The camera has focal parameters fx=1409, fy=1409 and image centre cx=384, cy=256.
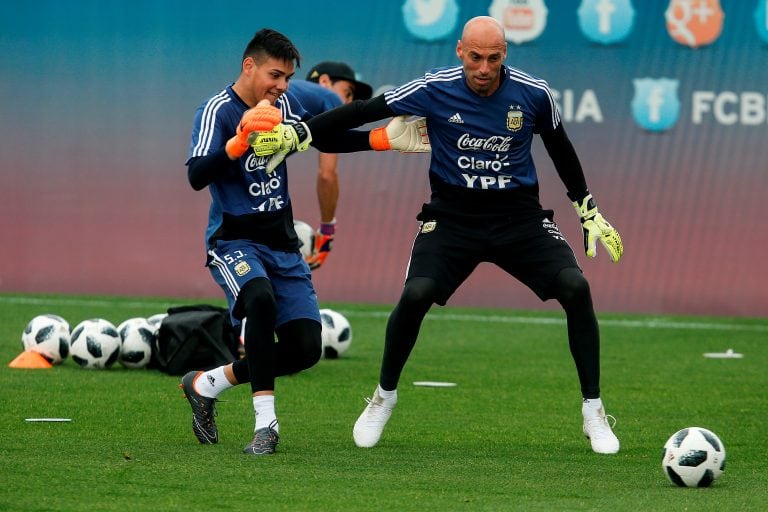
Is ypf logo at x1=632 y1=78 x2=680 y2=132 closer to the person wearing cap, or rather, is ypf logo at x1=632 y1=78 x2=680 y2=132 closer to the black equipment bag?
the person wearing cap

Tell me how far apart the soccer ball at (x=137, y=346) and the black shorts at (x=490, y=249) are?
3583mm

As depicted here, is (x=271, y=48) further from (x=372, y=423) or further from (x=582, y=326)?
(x=582, y=326)

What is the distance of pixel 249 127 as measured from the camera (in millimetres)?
6094

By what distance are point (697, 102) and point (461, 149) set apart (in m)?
9.25

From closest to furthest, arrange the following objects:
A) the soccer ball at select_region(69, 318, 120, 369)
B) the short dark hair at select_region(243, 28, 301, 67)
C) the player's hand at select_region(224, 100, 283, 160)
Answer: the player's hand at select_region(224, 100, 283, 160)
the short dark hair at select_region(243, 28, 301, 67)
the soccer ball at select_region(69, 318, 120, 369)

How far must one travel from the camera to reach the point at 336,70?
1109 centimetres

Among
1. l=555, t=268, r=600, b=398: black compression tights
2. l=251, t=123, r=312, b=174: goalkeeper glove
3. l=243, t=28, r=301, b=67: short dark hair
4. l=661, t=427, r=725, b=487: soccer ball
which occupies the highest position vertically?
l=243, t=28, r=301, b=67: short dark hair

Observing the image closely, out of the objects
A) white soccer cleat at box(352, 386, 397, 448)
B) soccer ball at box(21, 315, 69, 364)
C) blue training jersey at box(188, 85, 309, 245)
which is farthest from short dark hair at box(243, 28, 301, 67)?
soccer ball at box(21, 315, 69, 364)

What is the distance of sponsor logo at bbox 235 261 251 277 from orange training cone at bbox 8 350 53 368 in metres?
3.86

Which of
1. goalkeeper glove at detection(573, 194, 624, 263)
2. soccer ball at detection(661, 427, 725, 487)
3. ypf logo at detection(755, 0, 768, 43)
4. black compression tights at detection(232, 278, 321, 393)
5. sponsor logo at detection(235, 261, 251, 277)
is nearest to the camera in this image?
soccer ball at detection(661, 427, 725, 487)

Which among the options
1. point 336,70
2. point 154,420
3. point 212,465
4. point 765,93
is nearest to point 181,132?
point 336,70

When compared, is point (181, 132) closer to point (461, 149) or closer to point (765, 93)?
point (765, 93)

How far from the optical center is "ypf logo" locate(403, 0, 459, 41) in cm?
1531

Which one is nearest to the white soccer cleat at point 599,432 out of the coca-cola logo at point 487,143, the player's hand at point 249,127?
the coca-cola logo at point 487,143
